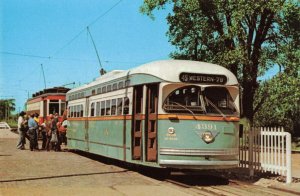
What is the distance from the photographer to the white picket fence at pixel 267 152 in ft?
43.0

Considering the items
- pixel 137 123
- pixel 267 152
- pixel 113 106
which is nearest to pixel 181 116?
pixel 137 123

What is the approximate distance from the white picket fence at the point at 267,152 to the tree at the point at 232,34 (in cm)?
1097

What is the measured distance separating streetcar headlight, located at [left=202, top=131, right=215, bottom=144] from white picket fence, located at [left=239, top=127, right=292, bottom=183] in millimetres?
1772

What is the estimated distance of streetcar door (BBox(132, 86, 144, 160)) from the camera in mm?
14250

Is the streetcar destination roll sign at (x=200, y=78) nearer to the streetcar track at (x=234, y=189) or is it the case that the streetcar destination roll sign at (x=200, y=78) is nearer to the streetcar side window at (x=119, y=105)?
the streetcar track at (x=234, y=189)

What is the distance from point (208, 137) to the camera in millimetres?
12797

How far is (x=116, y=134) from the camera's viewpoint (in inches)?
635

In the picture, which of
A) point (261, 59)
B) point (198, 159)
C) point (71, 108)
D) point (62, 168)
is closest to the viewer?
point (198, 159)

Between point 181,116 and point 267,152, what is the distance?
2.76 metres

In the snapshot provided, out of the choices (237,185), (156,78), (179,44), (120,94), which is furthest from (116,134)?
(179,44)

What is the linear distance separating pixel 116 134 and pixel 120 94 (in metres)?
1.24

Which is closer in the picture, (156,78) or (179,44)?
(156,78)

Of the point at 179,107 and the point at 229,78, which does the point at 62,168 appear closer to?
the point at 179,107

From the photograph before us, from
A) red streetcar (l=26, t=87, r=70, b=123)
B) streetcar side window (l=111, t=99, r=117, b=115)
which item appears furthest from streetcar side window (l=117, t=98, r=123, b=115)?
red streetcar (l=26, t=87, r=70, b=123)
